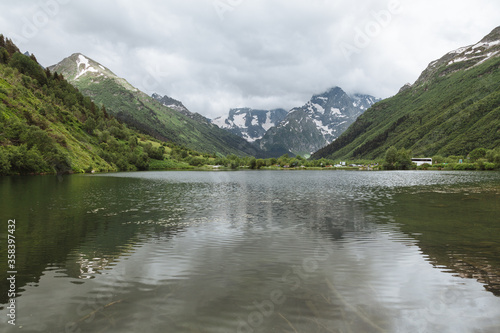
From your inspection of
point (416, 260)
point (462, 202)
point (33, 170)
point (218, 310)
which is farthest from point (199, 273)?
point (33, 170)

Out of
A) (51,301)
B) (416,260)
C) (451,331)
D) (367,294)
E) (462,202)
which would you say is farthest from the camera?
(462,202)

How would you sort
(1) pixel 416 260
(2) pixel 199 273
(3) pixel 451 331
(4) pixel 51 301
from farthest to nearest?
(1) pixel 416 260 → (2) pixel 199 273 → (4) pixel 51 301 → (3) pixel 451 331

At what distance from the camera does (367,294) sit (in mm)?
14961

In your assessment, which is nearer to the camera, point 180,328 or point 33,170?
point 180,328

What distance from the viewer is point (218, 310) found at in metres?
13.1

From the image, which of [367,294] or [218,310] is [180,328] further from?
[367,294]

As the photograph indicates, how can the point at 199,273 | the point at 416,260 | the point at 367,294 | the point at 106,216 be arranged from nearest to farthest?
the point at 367,294, the point at 199,273, the point at 416,260, the point at 106,216

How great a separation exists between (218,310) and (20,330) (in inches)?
318

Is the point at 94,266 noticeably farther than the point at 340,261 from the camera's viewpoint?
No

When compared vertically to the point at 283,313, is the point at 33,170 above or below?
above

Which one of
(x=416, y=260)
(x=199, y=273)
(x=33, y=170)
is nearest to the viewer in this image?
(x=199, y=273)

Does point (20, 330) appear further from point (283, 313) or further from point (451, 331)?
point (451, 331)

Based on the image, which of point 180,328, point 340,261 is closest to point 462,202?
point 340,261

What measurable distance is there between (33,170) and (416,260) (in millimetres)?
159079
